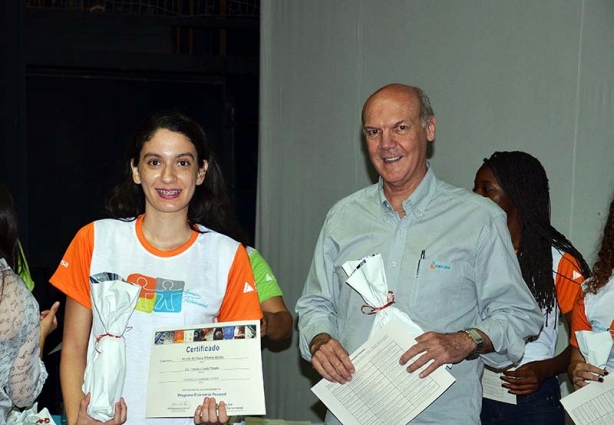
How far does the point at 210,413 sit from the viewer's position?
251cm

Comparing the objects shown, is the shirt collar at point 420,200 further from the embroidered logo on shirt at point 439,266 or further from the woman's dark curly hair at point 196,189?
the woman's dark curly hair at point 196,189

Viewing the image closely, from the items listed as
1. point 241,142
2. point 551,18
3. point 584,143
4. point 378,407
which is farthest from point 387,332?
point 241,142

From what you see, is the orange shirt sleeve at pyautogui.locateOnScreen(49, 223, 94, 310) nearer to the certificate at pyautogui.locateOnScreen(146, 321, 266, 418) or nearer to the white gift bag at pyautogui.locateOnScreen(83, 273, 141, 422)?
the white gift bag at pyautogui.locateOnScreen(83, 273, 141, 422)

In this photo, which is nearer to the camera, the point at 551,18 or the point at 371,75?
the point at 551,18

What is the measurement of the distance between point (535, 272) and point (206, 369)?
5.32 ft

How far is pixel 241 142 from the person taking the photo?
8.86 meters

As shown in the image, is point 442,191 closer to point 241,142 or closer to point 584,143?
point 584,143

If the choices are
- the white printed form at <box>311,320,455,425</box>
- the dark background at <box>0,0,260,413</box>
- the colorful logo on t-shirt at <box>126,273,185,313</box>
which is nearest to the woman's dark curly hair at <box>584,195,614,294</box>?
the white printed form at <box>311,320,455,425</box>

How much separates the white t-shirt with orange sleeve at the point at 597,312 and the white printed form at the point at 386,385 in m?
0.70

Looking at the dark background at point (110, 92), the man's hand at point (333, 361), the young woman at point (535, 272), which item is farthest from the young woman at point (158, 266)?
the dark background at point (110, 92)

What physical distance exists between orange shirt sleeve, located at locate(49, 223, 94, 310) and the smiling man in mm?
716

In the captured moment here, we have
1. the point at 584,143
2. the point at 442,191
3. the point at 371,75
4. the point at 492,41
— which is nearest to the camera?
the point at 442,191

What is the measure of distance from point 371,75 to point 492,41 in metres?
1.21

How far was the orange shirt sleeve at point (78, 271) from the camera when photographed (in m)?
2.64
